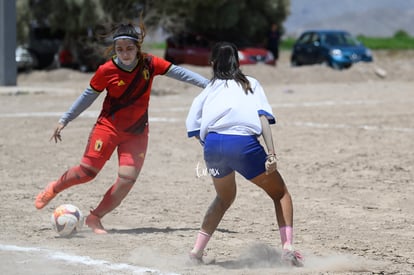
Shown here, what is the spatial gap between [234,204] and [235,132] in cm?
346

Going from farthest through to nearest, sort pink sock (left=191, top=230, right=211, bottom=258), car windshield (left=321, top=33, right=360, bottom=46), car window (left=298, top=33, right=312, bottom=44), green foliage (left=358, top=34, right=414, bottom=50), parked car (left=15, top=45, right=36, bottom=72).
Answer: green foliage (left=358, top=34, right=414, bottom=50) → car window (left=298, top=33, right=312, bottom=44) → car windshield (left=321, top=33, right=360, bottom=46) → parked car (left=15, top=45, right=36, bottom=72) → pink sock (left=191, top=230, right=211, bottom=258)

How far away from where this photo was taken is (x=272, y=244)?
25.8 feet

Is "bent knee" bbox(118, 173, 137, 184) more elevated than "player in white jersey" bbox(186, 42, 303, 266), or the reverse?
"player in white jersey" bbox(186, 42, 303, 266)

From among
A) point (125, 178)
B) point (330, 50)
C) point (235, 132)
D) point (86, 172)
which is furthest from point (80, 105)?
point (330, 50)

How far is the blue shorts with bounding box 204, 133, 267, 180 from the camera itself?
6594 mm

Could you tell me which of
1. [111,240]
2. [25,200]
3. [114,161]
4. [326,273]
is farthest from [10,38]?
[326,273]

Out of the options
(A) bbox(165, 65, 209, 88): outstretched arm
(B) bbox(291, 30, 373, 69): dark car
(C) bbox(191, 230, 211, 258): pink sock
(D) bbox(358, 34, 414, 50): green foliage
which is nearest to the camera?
(C) bbox(191, 230, 211, 258): pink sock

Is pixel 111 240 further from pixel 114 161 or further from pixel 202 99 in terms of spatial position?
pixel 114 161

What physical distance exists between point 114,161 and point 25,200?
2.99 metres

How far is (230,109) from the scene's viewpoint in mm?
6621

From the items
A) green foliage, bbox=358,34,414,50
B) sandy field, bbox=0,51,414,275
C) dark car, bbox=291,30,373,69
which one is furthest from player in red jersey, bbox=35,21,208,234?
green foliage, bbox=358,34,414,50

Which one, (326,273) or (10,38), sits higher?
(326,273)

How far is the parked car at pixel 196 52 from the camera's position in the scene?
35156 millimetres

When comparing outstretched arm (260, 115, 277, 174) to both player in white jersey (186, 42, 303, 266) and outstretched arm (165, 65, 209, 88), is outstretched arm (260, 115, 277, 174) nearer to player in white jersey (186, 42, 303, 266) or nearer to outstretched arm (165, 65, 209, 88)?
player in white jersey (186, 42, 303, 266)
